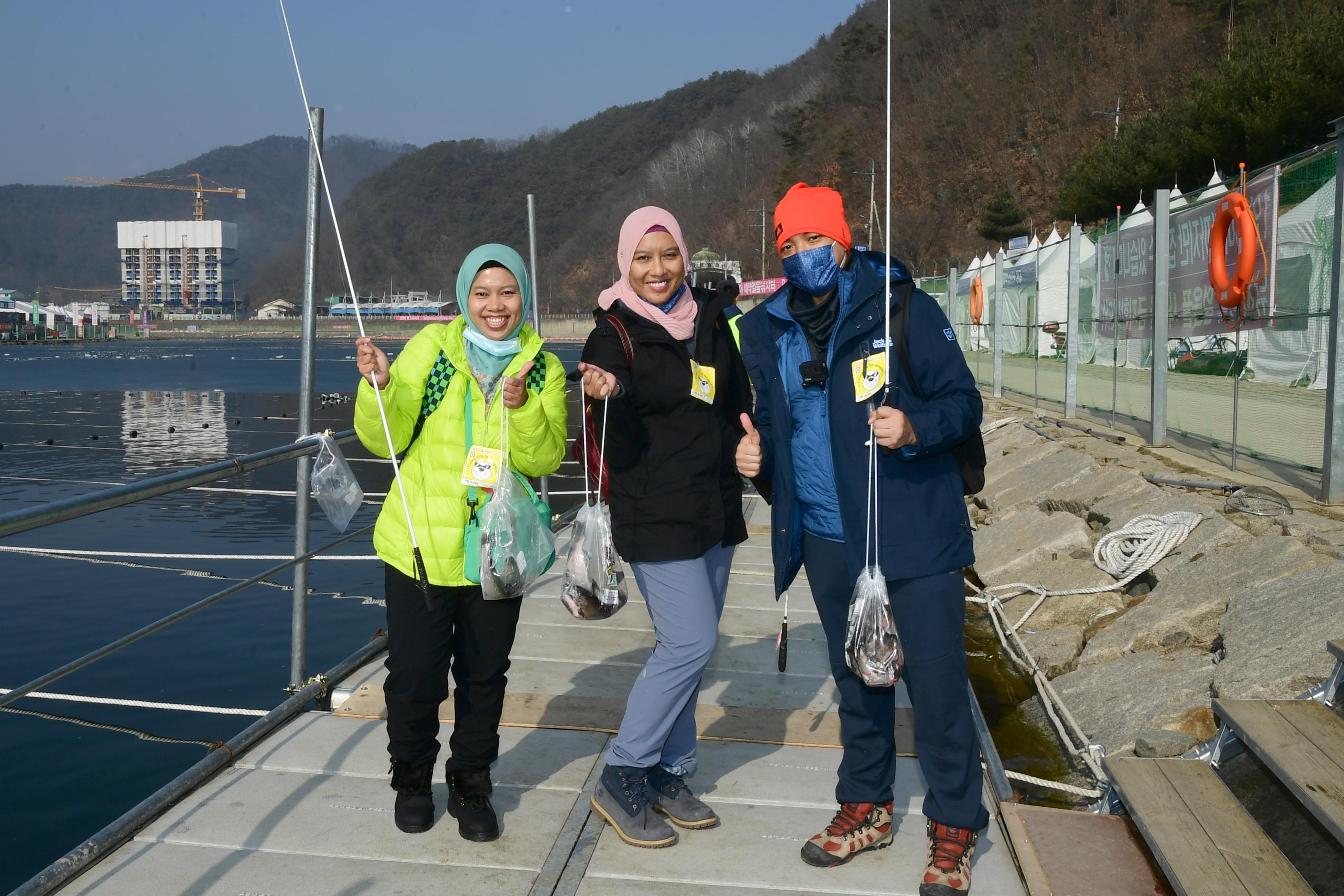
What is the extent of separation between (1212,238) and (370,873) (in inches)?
300

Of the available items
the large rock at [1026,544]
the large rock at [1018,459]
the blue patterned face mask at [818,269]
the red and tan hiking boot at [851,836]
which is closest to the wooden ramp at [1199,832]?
the red and tan hiking boot at [851,836]

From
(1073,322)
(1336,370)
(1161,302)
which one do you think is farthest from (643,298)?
(1073,322)

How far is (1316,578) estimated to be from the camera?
185 inches

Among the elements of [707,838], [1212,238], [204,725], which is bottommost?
[204,725]

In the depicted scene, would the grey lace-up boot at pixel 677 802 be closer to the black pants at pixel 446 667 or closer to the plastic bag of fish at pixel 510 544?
the black pants at pixel 446 667

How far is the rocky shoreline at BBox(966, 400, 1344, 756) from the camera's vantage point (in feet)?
13.9

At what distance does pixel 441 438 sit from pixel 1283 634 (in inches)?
131

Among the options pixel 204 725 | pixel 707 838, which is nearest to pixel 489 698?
pixel 707 838

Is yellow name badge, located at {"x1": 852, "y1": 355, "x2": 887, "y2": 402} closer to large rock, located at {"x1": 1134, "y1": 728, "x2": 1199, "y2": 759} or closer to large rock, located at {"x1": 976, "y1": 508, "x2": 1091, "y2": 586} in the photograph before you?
large rock, located at {"x1": 1134, "y1": 728, "x2": 1199, "y2": 759}

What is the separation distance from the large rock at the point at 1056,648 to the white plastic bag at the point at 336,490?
382 cm

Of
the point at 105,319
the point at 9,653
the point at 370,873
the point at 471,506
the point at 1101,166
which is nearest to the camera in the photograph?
the point at 370,873

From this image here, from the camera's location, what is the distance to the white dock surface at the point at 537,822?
117 inches

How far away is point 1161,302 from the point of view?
9.38 meters

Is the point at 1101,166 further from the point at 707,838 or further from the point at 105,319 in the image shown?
the point at 105,319
